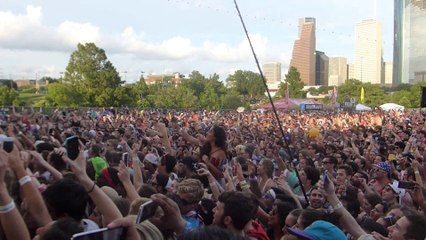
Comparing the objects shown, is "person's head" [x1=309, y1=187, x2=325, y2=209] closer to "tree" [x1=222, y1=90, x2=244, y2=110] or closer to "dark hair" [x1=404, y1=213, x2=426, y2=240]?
"dark hair" [x1=404, y1=213, x2=426, y2=240]

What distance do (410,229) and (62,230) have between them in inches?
125

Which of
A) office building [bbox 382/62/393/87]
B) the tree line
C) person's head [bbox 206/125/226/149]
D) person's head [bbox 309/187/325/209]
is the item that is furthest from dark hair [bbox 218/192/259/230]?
office building [bbox 382/62/393/87]

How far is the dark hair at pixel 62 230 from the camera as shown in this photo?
308cm

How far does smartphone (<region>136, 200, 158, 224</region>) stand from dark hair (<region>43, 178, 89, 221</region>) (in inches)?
20.5

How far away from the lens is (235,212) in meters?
4.37

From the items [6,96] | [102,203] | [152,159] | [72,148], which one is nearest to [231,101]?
[6,96]

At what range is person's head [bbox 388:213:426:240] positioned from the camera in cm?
493

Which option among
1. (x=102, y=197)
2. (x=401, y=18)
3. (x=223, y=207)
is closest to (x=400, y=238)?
(x=223, y=207)

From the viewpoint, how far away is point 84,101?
225 ft

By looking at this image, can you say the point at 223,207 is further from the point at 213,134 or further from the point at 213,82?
the point at 213,82

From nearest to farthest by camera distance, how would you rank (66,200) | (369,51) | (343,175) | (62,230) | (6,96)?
(62,230) < (66,200) < (343,175) < (6,96) < (369,51)

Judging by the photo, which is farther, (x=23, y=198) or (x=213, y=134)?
(x=213, y=134)

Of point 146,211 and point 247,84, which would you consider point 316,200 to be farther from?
point 247,84

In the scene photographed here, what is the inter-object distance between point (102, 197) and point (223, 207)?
96 cm
